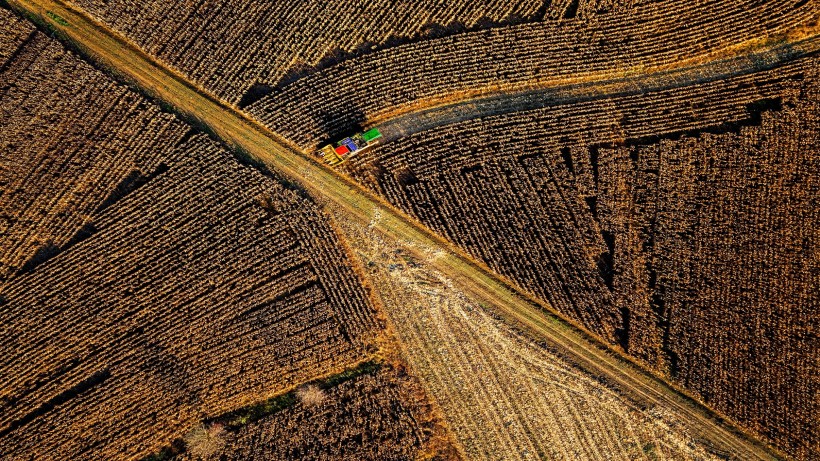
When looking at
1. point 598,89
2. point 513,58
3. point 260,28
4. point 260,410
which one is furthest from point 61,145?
point 598,89

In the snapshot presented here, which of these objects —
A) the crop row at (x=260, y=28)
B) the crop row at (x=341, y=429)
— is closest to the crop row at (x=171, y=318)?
the crop row at (x=341, y=429)

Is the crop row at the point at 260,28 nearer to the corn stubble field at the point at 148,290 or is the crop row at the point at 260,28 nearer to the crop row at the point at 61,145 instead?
the crop row at the point at 61,145

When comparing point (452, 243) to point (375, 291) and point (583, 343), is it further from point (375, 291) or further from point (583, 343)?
point (583, 343)

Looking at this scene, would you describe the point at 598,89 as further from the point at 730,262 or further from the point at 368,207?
the point at 368,207

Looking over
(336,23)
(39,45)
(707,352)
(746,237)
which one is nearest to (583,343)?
(707,352)

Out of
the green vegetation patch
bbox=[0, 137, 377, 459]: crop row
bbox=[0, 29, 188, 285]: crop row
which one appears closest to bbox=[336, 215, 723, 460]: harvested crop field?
bbox=[0, 137, 377, 459]: crop row
